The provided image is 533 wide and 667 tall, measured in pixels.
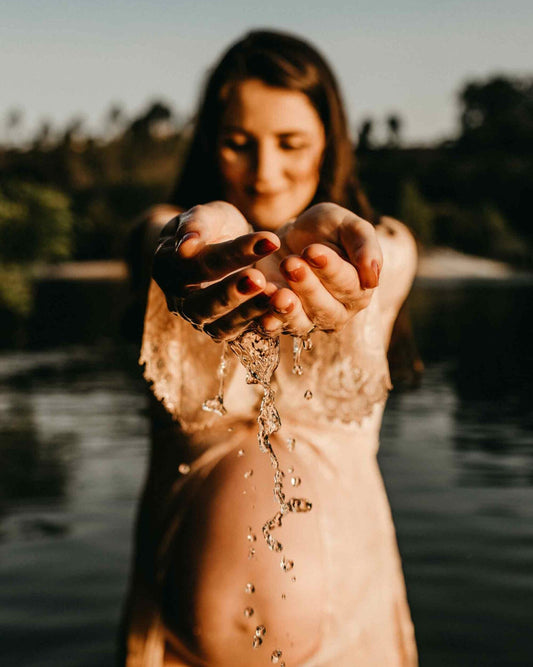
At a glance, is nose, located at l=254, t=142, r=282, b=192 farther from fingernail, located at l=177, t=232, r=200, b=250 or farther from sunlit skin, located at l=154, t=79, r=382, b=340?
fingernail, located at l=177, t=232, r=200, b=250

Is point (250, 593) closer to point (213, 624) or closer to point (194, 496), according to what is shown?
point (213, 624)

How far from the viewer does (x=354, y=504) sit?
8.66 feet

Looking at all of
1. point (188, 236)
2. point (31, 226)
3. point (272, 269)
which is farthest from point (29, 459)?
point (31, 226)

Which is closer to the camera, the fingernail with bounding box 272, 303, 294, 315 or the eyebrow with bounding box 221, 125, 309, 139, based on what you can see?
the fingernail with bounding box 272, 303, 294, 315

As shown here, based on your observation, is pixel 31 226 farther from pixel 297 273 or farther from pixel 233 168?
pixel 297 273

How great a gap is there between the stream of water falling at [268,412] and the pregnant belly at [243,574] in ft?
0.04

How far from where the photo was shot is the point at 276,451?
258cm

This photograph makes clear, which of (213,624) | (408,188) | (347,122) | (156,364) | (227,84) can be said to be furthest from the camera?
(408,188)

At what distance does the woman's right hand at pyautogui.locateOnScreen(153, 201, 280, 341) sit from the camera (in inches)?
72.5

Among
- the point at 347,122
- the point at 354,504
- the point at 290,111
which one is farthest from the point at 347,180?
the point at 354,504

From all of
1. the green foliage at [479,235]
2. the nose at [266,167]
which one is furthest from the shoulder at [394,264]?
the green foliage at [479,235]

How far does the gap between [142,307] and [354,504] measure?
848 mm

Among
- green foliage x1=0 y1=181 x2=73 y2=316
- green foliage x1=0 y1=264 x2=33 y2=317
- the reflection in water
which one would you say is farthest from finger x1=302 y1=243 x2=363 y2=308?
green foliage x1=0 y1=264 x2=33 y2=317

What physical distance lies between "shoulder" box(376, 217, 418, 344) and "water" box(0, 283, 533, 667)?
855mm
